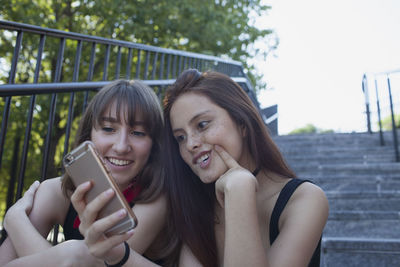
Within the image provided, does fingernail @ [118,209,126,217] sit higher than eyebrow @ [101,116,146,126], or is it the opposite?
eyebrow @ [101,116,146,126]

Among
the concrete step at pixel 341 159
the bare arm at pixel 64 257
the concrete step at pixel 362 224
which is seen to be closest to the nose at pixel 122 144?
the bare arm at pixel 64 257

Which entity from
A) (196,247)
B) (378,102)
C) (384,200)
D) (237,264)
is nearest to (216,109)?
(196,247)

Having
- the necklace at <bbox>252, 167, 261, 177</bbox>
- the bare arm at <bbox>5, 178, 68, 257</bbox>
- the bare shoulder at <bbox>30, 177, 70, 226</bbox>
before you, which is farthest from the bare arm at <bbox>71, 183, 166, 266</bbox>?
the necklace at <bbox>252, 167, 261, 177</bbox>

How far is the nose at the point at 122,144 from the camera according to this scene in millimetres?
1696

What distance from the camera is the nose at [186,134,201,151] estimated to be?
172 cm

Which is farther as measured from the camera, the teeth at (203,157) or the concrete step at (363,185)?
the concrete step at (363,185)

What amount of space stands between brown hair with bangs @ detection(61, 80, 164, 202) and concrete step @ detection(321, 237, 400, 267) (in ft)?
4.14

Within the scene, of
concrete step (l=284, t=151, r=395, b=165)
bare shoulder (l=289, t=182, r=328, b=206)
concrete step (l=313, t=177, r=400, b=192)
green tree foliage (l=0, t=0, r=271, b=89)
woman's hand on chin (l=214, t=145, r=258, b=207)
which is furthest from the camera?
green tree foliage (l=0, t=0, r=271, b=89)

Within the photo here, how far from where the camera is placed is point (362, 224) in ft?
9.07

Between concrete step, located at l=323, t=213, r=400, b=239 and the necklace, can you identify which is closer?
the necklace

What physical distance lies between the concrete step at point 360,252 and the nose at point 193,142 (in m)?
1.22

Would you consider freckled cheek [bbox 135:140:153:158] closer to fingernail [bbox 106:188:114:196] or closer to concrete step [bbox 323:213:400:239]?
fingernail [bbox 106:188:114:196]

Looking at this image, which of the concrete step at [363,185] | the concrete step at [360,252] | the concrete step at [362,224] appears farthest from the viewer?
the concrete step at [363,185]

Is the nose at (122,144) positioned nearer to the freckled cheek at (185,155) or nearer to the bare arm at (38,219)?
the freckled cheek at (185,155)
